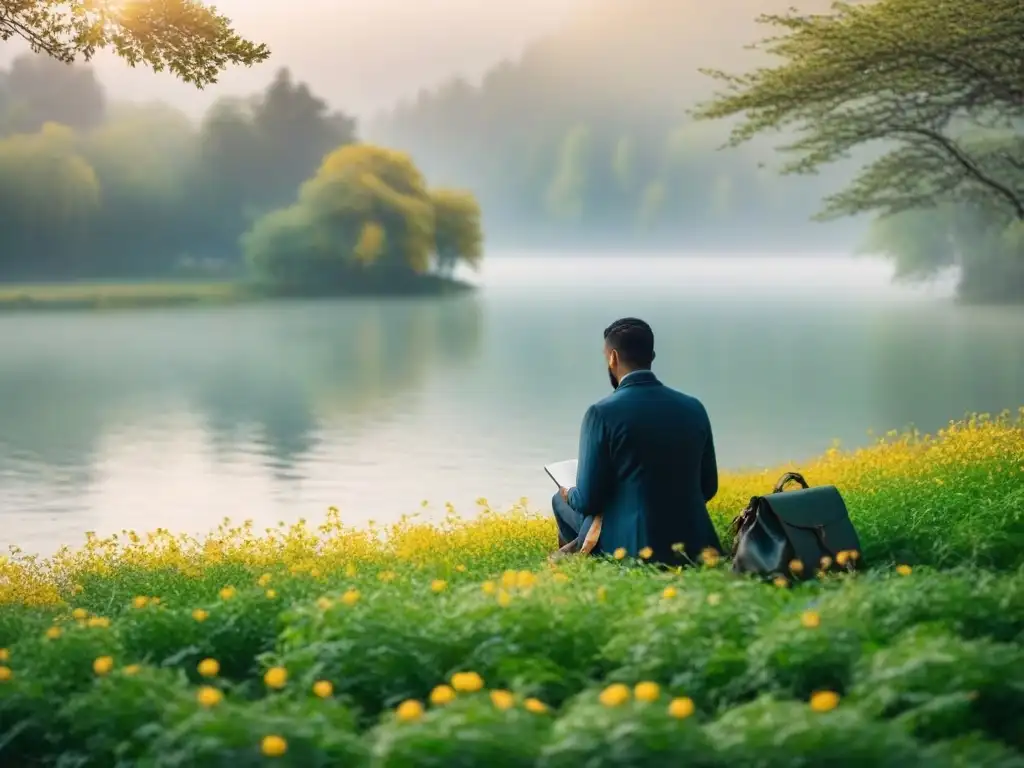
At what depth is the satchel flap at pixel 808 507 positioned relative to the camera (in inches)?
239

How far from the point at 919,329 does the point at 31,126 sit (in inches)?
1535

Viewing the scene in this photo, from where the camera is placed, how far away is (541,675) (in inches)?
158

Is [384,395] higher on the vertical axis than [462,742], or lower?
lower

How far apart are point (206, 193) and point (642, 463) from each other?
58164mm

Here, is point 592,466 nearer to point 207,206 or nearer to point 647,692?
point 647,692

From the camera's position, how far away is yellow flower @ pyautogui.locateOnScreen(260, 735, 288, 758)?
3.32 metres

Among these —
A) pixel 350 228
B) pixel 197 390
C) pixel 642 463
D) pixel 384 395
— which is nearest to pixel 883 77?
pixel 642 463

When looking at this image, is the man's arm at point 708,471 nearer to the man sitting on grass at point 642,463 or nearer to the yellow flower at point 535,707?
the man sitting on grass at point 642,463

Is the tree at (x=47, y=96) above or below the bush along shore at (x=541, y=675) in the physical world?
above

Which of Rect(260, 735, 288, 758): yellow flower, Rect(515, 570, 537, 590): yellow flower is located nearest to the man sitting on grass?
Rect(515, 570, 537, 590): yellow flower

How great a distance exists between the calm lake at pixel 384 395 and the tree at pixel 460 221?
261 centimetres

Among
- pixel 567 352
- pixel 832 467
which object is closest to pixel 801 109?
pixel 832 467

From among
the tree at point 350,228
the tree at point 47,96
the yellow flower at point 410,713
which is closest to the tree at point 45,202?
the tree at point 47,96

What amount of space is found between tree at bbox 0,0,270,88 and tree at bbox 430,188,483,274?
45341 mm
